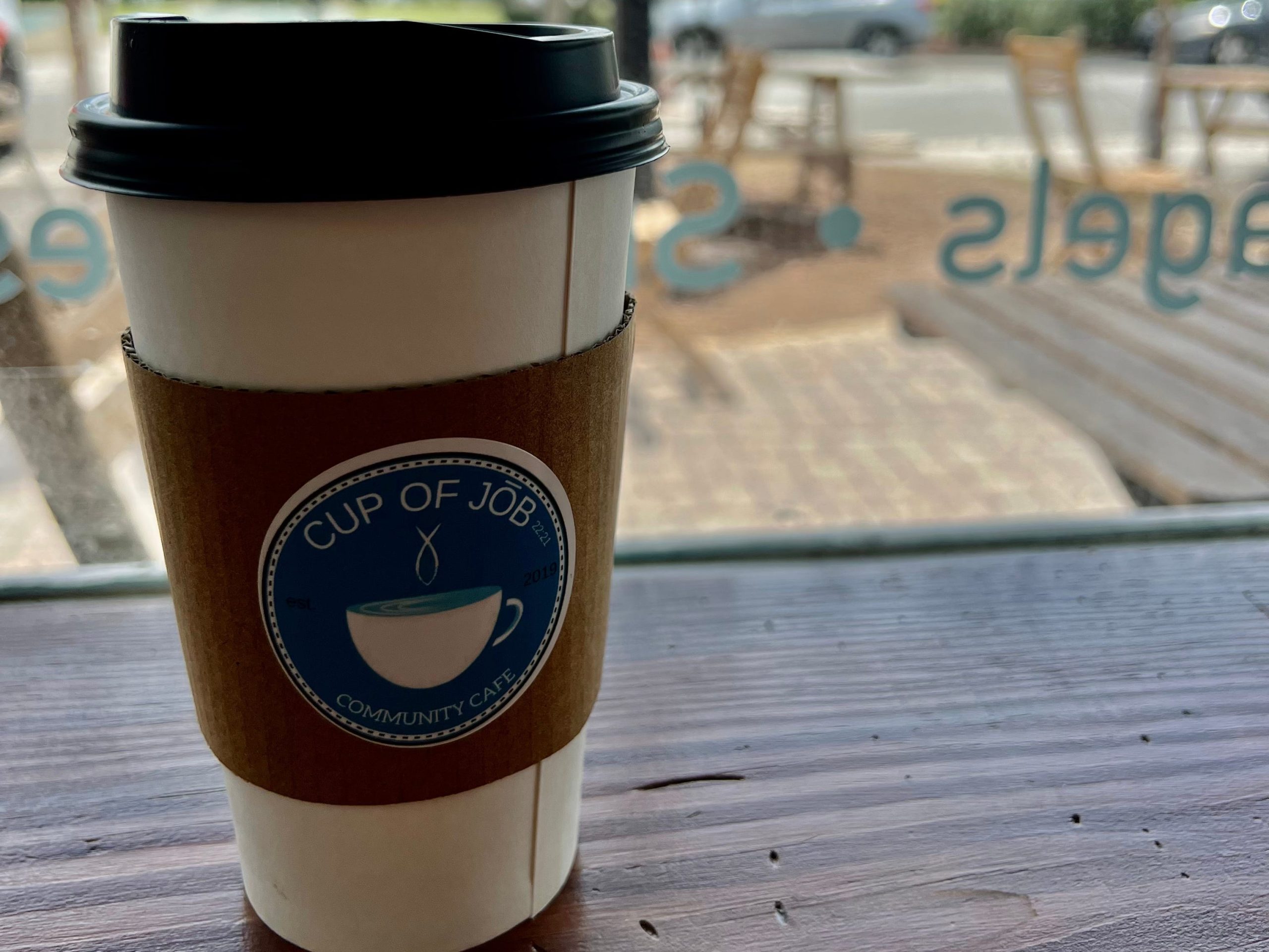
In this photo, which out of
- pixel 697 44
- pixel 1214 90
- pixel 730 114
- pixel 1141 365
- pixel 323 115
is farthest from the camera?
pixel 697 44

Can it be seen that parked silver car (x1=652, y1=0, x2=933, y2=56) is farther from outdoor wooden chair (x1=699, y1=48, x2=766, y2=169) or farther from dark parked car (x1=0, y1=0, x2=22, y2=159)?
dark parked car (x1=0, y1=0, x2=22, y2=159)

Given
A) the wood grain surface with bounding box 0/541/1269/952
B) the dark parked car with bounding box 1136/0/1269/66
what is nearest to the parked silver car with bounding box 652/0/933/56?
the dark parked car with bounding box 1136/0/1269/66

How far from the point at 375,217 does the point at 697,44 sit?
2719 mm

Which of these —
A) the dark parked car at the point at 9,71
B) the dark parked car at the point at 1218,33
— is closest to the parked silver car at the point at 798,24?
the dark parked car at the point at 1218,33

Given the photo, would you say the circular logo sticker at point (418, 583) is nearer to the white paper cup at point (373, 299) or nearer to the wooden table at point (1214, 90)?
the white paper cup at point (373, 299)

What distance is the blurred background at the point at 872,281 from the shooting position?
128 centimetres

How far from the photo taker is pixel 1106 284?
2158 millimetres

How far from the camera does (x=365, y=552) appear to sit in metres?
0.48

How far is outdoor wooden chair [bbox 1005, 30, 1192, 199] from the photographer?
7.87ft

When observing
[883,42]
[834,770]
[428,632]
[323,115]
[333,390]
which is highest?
[323,115]

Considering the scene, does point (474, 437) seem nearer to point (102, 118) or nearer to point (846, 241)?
point (102, 118)

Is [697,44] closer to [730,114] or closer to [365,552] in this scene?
[730,114]

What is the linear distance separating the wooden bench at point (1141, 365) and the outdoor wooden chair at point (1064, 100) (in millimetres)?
359

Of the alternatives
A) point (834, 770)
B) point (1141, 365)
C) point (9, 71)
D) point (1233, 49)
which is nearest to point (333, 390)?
point (834, 770)
